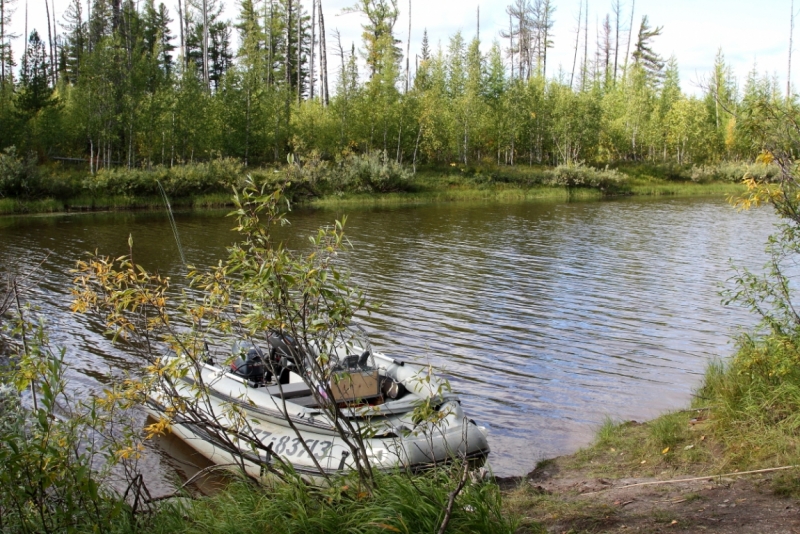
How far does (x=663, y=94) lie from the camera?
72188 mm

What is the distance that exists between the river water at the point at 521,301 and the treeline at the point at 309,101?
486 inches

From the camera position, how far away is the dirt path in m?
4.40

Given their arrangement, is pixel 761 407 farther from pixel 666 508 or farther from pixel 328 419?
pixel 328 419

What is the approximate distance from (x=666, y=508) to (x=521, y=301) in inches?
434

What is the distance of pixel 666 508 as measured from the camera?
4.76 metres

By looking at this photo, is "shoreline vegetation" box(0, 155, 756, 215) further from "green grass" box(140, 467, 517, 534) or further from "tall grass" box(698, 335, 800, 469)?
"green grass" box(140, 467, 517, 534)

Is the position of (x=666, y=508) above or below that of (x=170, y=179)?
below

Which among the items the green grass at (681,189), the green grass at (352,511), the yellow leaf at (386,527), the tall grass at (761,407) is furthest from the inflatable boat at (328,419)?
the green grass at (681,189)

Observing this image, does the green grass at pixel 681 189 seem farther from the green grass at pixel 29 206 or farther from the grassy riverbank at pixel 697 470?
the grassy riverbank at pixel 697 470

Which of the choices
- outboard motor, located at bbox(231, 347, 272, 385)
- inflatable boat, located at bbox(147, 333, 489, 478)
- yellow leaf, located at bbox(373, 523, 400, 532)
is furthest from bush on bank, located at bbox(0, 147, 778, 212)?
yellow leaf, located at bbox(373, 523, 400, 532)

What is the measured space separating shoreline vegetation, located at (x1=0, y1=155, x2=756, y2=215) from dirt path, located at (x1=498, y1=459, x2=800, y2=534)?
2250 cm

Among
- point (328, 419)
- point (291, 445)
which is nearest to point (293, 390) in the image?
point (291, 445)

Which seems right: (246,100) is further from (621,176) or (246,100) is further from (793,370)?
(793,370)

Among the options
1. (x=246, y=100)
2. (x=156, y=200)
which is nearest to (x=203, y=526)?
(x=156, y=200)
